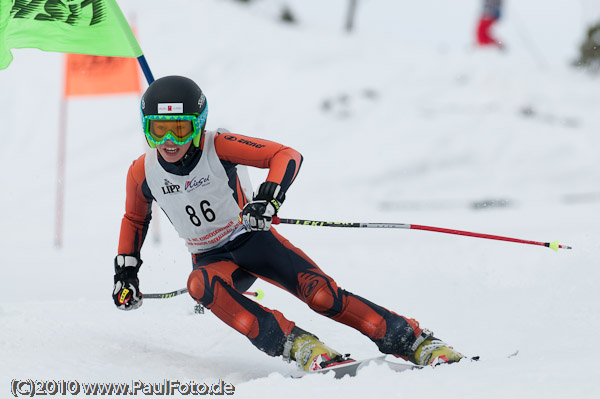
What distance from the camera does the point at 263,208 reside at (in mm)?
3232

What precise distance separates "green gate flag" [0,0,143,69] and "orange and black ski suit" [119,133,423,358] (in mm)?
1356

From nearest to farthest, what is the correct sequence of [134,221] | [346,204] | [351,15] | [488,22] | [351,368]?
1. [351,368]
2. [134,221]
3. [346,204]
4. [488,22]
5. [351,15]

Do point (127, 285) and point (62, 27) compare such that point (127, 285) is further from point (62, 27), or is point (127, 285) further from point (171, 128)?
point (62, 27)

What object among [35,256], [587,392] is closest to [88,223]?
[35,256]

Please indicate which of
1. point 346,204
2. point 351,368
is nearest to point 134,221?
point 351,368

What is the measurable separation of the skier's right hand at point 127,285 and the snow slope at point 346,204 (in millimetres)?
339

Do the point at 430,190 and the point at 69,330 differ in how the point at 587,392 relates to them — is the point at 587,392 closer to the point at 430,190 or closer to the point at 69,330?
the point at 69,330

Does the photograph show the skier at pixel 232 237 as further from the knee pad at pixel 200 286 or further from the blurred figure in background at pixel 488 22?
the blurred figure in background at pixel 488 22

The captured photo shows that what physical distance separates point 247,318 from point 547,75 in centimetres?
1433

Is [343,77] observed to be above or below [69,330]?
above

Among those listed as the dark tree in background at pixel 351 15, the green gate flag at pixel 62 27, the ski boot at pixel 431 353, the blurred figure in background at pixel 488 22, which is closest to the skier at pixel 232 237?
the ski boot at pixel 431 353

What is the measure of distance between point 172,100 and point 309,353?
140 centimetres

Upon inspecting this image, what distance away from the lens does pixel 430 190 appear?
11.7 m

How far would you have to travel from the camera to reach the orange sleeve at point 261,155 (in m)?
3.42
